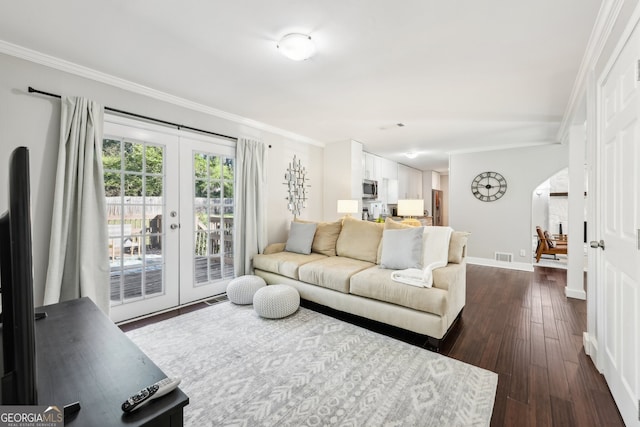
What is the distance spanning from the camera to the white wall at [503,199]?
5266 mm

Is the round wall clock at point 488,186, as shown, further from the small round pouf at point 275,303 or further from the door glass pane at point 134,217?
the door glass pane at point 134,217

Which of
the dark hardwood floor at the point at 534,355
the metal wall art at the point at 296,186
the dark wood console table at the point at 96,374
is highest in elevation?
the metal wall art at the point at 296,186

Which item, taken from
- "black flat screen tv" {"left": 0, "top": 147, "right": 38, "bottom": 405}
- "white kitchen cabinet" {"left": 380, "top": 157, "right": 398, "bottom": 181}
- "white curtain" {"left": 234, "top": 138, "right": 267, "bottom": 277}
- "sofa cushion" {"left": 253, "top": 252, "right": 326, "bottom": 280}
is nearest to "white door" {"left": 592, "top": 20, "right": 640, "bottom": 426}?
"black flat screen tv" {"left": 0, "top": 147, "right": 38, "bottom": 405}

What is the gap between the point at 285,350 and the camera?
2291mm

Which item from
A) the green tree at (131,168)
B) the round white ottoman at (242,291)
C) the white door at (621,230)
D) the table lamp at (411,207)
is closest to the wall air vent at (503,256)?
the table lamp at (411,207)

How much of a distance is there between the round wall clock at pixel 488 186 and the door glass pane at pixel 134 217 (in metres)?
5.75

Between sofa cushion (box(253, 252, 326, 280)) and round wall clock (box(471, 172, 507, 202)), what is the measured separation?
399cm

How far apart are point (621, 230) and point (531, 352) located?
48.7 inches

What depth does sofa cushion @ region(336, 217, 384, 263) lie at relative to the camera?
354 cm

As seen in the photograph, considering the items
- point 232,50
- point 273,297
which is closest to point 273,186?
point 273,297

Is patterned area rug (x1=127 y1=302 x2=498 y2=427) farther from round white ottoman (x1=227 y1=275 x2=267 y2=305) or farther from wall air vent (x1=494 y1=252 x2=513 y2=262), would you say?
wall air vent (x1=494 y1=252 x2=513 y2=262)

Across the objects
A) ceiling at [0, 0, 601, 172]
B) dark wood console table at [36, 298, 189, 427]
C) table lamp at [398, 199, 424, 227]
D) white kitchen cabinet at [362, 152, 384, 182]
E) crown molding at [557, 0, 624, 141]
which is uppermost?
ceiling at [0, 0, 601, 172]

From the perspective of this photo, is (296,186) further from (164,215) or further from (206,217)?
(164,215)

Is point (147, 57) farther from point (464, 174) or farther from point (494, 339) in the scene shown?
point (464, 174)
